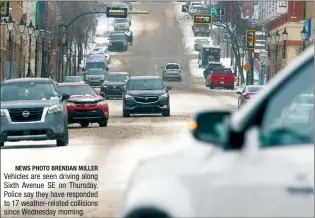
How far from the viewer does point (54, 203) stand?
1443 centimetres

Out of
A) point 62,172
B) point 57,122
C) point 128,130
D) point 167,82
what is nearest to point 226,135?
point 62,172

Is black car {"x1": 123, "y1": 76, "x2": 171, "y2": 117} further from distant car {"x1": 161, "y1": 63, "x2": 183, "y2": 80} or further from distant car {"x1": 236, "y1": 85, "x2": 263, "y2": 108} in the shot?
distant car {"x1": 161, "y1": 63, "x2": 183, "y2": 80}

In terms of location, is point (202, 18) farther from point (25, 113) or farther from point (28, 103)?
point (25, 113)

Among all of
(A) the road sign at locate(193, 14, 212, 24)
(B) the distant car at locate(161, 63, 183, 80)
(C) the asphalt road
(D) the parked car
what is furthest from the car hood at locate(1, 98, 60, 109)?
(A) the road sign at locate(193, 14, 212, 24)

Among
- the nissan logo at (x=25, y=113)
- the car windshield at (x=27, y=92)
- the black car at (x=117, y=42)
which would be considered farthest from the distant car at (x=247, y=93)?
the black car at (x=117, y=42)

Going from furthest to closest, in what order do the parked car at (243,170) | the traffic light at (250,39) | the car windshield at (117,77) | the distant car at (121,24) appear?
the distant car at (121,24) → the traffic light at (250,39) → the car windshield at (117,77) → the parked car at (243,170)

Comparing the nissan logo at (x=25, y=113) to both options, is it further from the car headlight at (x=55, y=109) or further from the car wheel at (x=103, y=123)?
the car wheel at (x=103, y=123)

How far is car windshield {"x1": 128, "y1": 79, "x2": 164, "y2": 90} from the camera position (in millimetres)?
44812

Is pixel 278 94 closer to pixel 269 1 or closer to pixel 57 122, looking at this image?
pixel 57 122

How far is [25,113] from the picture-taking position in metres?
26.8

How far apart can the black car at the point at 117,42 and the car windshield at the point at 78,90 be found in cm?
10228

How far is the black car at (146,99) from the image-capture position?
44094 millimetres

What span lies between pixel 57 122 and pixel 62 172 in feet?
21.5

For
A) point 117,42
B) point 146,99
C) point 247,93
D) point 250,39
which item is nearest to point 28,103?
point 146,99
